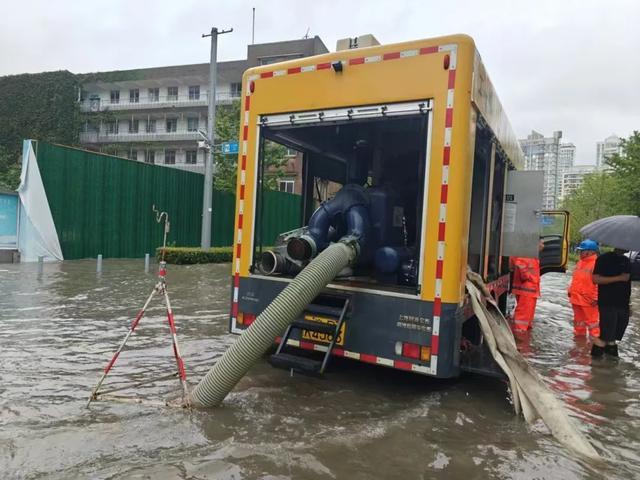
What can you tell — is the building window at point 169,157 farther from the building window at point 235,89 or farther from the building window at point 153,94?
the building window at point 235,89

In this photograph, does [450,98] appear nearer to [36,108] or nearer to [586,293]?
[586,293]

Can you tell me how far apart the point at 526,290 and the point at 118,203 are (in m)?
15.6

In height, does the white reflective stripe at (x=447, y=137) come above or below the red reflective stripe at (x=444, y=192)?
above

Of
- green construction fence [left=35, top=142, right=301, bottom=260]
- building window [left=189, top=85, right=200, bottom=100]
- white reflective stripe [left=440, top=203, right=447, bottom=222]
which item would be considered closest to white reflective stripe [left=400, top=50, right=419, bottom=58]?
white reflective stripe [left=440, top=203, right=447, bottom=222]

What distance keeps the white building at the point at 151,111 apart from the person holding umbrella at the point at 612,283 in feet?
130

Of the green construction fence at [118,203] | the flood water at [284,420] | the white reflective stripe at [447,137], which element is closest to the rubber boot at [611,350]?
the flood water at [284,420]

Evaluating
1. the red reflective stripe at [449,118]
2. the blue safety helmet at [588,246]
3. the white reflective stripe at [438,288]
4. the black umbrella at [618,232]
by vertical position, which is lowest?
the white reflective stripe at [438,288]

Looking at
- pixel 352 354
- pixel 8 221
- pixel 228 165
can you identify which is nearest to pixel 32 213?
pixel 8 221

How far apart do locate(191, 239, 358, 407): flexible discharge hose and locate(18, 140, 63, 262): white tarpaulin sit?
45.3ft

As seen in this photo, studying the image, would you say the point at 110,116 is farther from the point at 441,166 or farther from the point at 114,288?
the point at 441,166

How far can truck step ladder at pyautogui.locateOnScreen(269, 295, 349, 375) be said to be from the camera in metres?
4.08

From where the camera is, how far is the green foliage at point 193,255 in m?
16.9

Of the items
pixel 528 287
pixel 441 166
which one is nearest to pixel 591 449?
pixel 441 166

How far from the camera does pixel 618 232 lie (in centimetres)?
564
